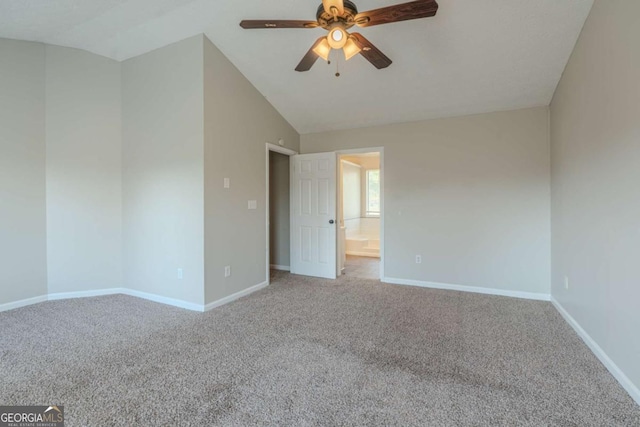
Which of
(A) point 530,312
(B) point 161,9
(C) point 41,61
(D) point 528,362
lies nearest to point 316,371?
(D) point 528,362

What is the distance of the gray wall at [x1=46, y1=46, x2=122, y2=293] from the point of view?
3.66 meters

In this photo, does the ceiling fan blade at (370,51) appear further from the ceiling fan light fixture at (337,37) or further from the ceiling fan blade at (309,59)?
the ceiling fan blade at (309,59)

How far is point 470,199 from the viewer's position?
405 centimetres

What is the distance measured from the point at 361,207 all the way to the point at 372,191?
600mm

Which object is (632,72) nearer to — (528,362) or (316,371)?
(528,362)

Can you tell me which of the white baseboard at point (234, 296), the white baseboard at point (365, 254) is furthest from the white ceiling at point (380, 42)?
the white baseboard at point (365, 254)

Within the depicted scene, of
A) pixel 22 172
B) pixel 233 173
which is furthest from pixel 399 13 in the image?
pixel 22 172

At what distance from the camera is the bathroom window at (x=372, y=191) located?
891 centimetres

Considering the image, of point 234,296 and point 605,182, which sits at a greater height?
point 605,182

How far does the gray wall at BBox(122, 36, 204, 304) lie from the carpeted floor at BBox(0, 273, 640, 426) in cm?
50

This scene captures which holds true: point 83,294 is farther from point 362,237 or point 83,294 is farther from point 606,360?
point 362,237

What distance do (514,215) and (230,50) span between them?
406cm

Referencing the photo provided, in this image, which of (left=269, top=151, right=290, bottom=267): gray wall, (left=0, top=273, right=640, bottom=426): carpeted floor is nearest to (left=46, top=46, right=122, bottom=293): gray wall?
(left=0, top=273, right=640, bottom=426): carpeted floor

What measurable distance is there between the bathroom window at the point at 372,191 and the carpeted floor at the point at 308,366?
18.2ft
